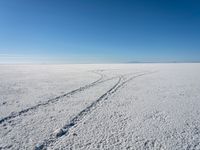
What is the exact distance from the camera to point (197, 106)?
5844 millimetres

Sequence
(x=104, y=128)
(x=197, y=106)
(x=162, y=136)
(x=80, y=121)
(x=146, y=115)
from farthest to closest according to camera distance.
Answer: (x=197, y=106)
(x=146, y=115)
(x=80, y=121)
(x=104, y=128)
(x=162, y=136)

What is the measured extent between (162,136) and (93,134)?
63.2 inches

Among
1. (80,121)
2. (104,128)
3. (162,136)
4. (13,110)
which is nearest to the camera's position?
(162,136)

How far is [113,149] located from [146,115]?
222cm

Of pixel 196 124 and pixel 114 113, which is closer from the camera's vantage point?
pixel 196 124

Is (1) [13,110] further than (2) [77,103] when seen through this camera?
No

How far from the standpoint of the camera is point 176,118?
15.3ft

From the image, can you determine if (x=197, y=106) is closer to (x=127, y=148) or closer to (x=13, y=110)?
(x=127, y=148)

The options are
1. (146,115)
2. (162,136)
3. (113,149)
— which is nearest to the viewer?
(113,149)


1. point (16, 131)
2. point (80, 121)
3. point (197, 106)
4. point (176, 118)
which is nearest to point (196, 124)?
point (176, 118)

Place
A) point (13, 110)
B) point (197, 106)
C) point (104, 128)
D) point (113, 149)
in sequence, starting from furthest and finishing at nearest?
point (197, 106) < point (13, 110) < point (104, 128) < point (113, 149)

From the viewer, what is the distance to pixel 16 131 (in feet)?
12.4

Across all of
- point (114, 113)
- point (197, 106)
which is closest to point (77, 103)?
point (114, 113)

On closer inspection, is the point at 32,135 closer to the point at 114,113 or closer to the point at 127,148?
the point at 127,148
